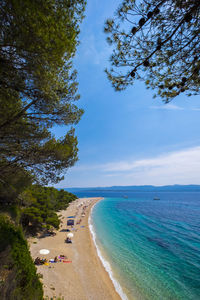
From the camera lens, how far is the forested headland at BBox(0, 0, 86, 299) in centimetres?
347

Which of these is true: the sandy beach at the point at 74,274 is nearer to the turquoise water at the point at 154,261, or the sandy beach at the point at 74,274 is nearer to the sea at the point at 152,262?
the sea at the point at 152,262

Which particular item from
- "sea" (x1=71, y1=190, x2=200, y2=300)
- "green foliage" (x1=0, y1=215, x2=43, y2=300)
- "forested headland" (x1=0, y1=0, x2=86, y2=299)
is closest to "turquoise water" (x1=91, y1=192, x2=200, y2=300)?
"sea" (x1=71, y1=190, x2=200, y2=300)

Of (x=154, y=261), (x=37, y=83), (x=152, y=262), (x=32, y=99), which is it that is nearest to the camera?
(x=37, y=83)

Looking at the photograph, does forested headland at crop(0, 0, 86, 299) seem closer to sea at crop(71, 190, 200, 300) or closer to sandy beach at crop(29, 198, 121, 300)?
sandy beach at crop(29, 198, 121, 300)

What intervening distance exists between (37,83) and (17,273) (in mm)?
7297

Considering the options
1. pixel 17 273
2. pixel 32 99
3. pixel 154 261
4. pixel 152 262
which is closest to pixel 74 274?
pixel 17 273

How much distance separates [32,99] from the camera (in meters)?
5.50

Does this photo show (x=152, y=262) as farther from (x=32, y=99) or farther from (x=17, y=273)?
(x=32, y=99)

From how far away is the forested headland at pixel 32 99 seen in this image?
3.47 m

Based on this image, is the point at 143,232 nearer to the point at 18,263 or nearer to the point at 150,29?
the point at 18,263

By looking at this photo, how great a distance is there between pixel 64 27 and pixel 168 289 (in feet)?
55.7

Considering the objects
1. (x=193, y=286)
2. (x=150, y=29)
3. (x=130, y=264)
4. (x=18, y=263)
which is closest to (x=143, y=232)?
(x=130, y=264)

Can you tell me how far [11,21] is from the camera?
3.46m

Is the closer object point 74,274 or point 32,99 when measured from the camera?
point 32,99
